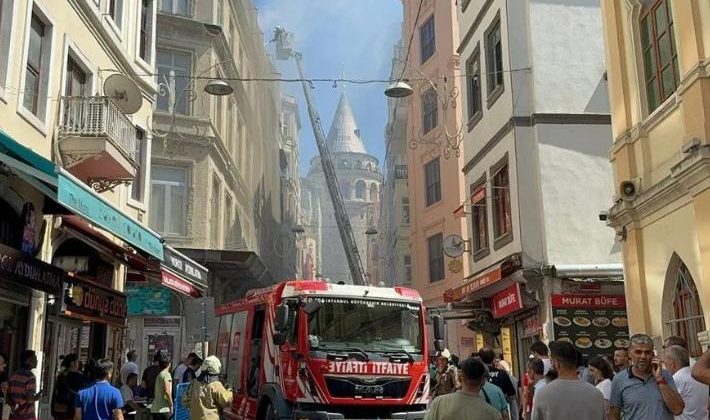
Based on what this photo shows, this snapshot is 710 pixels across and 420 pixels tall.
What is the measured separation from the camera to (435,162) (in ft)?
110

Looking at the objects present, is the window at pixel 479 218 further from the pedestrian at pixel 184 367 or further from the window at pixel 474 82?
the pedestrian at pixel 184 367

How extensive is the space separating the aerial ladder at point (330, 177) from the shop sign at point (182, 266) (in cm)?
2659

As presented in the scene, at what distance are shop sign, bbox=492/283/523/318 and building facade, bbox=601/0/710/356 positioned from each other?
4.63 m

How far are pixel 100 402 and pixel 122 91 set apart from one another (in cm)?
844

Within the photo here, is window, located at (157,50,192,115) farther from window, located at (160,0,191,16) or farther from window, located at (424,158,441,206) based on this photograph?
window, located at (424,158,441,206)

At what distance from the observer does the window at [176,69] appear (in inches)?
993

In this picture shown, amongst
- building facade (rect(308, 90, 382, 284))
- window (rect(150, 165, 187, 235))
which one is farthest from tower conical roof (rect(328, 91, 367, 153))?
window (rect(150, 165, 187, 235))

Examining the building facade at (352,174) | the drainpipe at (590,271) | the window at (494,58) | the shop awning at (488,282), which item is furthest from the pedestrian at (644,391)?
the building facade at (352,174)

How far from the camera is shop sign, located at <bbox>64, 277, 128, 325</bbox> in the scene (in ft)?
44.1

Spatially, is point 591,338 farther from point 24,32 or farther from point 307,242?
point 307,242

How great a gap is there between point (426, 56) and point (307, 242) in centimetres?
5528

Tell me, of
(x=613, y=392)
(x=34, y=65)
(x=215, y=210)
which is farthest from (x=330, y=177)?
(x=613, y=392)

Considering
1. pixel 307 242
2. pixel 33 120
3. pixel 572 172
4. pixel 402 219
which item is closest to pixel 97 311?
pixel 33 120

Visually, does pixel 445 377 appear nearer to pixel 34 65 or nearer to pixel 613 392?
pixel 613 392
